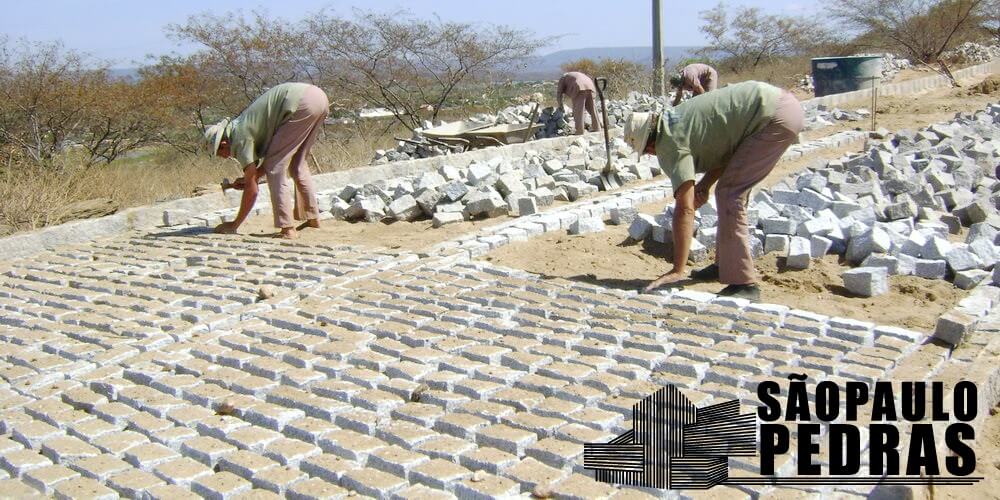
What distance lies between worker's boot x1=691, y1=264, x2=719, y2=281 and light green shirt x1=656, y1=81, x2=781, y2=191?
2.77ft

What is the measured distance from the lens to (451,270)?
6250 mm

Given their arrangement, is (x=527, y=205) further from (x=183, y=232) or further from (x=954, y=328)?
(x=954, y=328)

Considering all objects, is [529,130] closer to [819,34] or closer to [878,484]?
[878,484]

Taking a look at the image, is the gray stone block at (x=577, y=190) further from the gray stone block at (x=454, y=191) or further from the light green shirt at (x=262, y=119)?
the light green shirt at (x=262, y=119)

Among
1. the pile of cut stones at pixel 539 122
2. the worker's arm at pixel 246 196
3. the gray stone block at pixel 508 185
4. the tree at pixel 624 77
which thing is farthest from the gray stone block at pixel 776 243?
the tree at pixel 624 77

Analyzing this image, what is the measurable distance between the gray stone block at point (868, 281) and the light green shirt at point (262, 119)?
4.78 meters

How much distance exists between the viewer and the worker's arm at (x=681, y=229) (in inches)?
209

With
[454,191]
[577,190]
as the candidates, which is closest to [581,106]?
[577,190]

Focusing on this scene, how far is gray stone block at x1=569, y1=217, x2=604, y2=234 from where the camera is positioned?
704 centimetres

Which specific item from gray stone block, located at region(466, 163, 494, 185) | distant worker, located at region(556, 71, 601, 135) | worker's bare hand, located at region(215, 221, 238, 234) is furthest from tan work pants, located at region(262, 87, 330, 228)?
distant worker, located at region(556, 71, 601, 135)

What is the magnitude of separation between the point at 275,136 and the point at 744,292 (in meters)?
4.42

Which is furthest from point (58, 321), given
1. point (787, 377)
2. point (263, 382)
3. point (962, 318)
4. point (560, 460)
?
point (962, 318)

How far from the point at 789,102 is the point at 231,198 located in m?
6.55

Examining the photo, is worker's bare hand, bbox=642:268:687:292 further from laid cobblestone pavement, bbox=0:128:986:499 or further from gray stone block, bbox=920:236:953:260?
gray stone block, bbox=920:236:953:260
